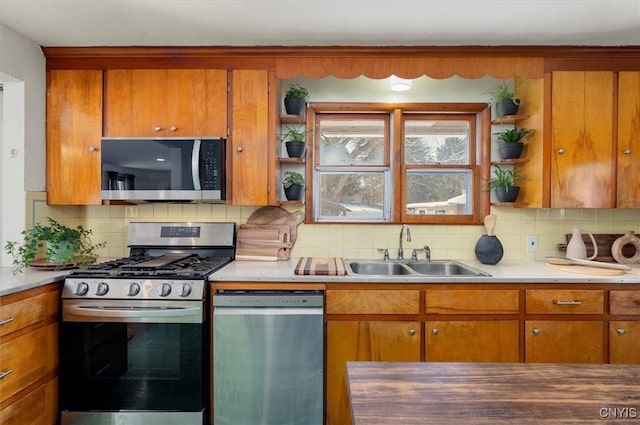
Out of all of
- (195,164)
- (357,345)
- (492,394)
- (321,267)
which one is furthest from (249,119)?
(492,394)

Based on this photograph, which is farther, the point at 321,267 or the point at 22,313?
the point at 321,267

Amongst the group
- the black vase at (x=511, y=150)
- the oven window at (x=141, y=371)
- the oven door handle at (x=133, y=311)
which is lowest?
the oven window at (x=141, y=371)

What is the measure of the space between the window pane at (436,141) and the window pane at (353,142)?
21 centimetres

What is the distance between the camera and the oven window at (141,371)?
193cm

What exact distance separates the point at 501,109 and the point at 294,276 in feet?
6.03

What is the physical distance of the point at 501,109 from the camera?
2539 mm

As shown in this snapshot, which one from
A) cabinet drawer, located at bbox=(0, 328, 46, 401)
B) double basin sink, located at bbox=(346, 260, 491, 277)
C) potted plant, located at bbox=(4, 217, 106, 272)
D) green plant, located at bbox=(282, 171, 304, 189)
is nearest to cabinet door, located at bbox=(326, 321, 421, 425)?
double basin sink, located at bbox=(346, 260, 491, 277)

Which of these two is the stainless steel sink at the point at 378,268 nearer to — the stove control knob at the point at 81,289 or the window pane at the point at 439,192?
the window pane at the point at 439,192

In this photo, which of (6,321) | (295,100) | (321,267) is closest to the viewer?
(6,321)

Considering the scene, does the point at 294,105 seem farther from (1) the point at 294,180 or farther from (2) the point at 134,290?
(2) the point at 134,290

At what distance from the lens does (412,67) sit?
2344 mm

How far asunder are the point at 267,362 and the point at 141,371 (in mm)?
672

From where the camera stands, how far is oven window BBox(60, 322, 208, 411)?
1926mm

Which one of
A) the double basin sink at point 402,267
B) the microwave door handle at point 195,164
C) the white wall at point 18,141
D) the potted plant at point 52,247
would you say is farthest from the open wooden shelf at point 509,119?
the white wall at point 18,141
